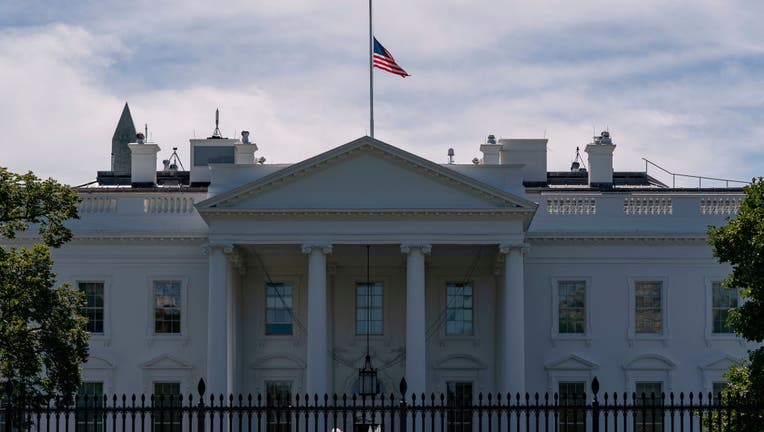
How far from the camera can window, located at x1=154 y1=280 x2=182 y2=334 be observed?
1858 inches

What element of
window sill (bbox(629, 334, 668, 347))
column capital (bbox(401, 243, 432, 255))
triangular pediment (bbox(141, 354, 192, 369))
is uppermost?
column capital (bbox(401, 243, 432, 255))

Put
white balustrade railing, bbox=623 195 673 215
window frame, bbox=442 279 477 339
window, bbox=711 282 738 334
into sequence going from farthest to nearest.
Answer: white balustrade railing, bbox=623 195 673 215 < window frame, bbox=442 279 477 339 < window, bbox=711 282 738 334

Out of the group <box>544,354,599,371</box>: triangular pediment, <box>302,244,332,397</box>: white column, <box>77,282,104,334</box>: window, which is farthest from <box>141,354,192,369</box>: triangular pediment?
<box>544,354,599,371</box>: triangular pediment

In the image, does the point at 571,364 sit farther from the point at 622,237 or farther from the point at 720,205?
the point at 720,205

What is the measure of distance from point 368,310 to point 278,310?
3.16 m

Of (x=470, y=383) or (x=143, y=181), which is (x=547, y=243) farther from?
(x=143, y=181)

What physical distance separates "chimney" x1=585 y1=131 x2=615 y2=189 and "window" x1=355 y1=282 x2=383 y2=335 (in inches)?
436

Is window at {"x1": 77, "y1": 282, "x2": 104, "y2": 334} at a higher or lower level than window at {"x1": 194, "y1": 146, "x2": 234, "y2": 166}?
lower

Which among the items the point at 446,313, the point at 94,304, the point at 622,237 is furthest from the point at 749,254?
the point at 94,304

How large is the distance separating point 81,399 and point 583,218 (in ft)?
60.8

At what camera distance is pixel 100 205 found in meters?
47.7

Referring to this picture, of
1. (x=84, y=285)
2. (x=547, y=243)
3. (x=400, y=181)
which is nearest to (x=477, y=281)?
(x=547, y=243)

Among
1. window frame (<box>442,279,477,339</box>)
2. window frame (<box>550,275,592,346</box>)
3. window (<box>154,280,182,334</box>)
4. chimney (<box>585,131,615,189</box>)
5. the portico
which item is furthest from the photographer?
chimney (<box>585,131,615,189</box>)

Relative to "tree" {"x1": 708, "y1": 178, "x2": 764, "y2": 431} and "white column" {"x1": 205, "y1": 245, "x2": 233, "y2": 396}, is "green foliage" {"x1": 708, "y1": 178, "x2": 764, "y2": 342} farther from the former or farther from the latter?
"white column" {"x1": 205, "y1": 245, "x2": 233, "y2": 396}
